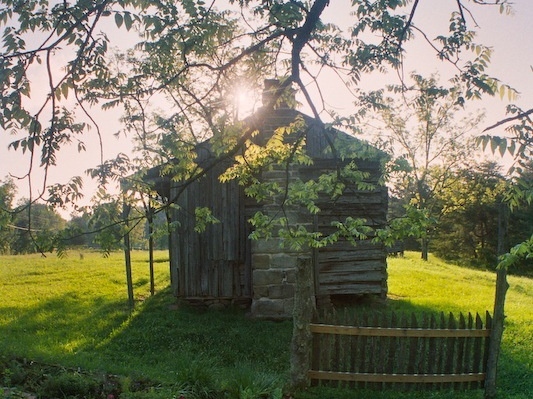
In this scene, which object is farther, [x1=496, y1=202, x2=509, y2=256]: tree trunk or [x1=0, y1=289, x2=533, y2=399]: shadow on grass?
[x1=0, y1=289, x2=533, y2=399]: shadow on grass

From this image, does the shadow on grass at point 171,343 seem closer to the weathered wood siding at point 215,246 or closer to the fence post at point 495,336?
the fence post at point 495,336

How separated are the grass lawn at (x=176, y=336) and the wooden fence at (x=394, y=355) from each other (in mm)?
237

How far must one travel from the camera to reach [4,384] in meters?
6.54

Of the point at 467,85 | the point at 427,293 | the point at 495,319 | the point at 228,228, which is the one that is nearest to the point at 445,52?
the point at 467,85

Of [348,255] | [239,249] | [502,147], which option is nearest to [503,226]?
[502,147]

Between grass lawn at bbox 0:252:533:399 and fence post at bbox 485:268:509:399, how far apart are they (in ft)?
0.83

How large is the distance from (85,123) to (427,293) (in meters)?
13.1

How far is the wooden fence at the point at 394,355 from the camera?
6.85m

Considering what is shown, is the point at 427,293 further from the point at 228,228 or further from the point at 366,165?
the point at 228,228

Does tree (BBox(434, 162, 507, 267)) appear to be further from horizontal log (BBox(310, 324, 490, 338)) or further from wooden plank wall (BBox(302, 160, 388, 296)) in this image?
horizontal log (BBox(310, 324, 490, 338))

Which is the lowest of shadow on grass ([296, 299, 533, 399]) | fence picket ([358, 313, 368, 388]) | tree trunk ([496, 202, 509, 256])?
shadow on grass ([296, 299, 533, 399])

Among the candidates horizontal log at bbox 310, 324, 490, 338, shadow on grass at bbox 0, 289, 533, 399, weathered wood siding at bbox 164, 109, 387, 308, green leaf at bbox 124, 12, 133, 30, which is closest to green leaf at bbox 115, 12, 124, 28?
green leaf at bbox 124, 12, 133, 30

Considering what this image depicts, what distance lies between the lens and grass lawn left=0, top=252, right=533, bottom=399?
6848 millimetres

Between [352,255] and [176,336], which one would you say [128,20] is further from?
[352,255]
